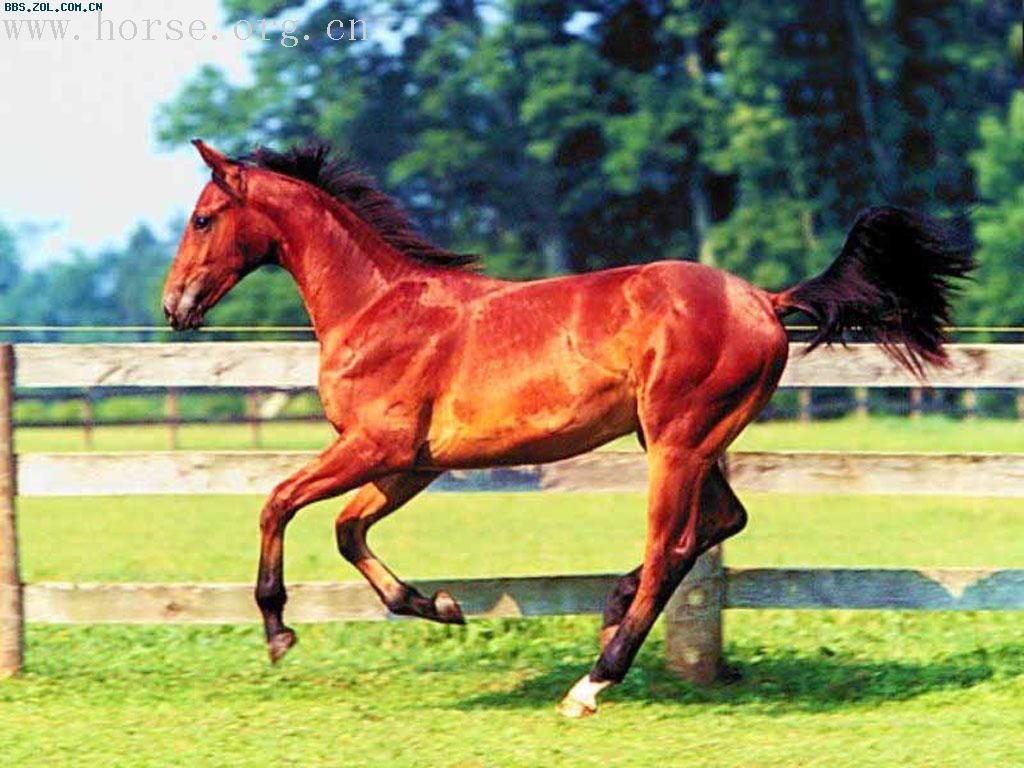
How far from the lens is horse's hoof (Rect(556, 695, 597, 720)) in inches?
272

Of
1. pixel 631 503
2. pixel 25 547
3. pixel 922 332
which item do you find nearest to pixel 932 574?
pixel 922 332

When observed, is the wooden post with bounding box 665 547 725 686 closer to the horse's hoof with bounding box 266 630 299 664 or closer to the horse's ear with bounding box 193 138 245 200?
the horse's hoof with bounding box 266 630 299 664

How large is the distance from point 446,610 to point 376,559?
348mm

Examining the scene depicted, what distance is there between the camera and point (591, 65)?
41188 millimetres

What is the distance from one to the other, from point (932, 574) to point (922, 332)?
1116mm

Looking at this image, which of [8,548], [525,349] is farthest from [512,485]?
[8,548]

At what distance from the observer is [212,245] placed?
24.0ft

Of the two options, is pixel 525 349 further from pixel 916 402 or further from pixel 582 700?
pixel 916 402

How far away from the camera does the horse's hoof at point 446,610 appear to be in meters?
7.30

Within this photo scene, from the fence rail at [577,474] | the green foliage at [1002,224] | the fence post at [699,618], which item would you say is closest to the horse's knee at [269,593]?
the fence rail at [577,474]

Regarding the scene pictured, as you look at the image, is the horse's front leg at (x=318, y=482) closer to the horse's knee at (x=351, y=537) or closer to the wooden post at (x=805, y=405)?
the horse's knee at (x=351, y=537)

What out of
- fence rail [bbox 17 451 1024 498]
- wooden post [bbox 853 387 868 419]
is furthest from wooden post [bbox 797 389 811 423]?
fence rail [bbox 17 451 1024 498]

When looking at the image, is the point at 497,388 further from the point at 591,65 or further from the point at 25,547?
the point at 591,65

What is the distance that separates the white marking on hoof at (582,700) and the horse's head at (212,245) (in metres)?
2.10
